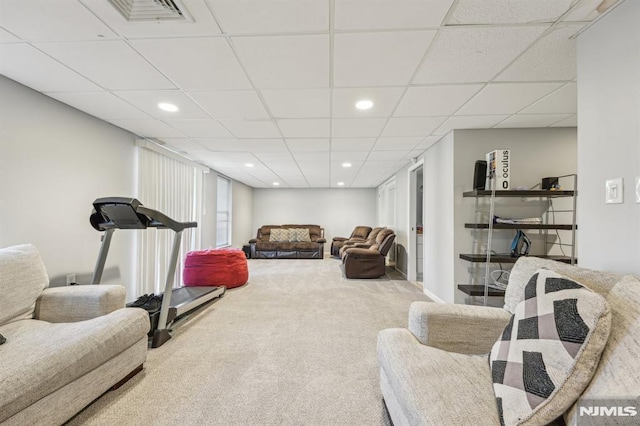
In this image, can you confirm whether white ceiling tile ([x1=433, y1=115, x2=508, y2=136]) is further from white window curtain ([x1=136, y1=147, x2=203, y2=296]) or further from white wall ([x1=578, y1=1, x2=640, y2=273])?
white window curtain ([x1=136, y1=147, x2=203, y2=296])

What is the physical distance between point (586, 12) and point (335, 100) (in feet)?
5.29

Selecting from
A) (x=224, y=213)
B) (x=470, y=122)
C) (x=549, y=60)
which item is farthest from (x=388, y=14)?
(x=224, y=213)

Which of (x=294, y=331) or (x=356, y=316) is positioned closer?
(x=294, y=331)

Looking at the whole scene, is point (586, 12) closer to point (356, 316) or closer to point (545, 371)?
point (545, 371)

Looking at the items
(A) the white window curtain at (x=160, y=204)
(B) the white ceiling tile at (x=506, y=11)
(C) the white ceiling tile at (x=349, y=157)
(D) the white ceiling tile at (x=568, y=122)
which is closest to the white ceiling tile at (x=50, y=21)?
(B) the white ceiling tile at (x=506, y=11)

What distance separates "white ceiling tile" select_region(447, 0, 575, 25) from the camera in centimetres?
131

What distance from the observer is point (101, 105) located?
8.21ft

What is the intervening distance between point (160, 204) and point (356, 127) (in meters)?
3.04

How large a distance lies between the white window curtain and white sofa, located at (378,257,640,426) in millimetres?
3390

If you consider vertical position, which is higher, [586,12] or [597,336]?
[586,12]

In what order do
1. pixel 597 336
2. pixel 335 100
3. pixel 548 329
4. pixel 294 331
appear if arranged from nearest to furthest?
1. pixel 597 336
2. pixel 548 329
3. pixel 335 100
4. pixel 294 331

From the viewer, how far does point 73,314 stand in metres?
1.92

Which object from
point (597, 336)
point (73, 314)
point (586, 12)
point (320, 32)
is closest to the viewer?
point (597, 336)

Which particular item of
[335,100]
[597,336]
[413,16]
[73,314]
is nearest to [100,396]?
[73,314]
